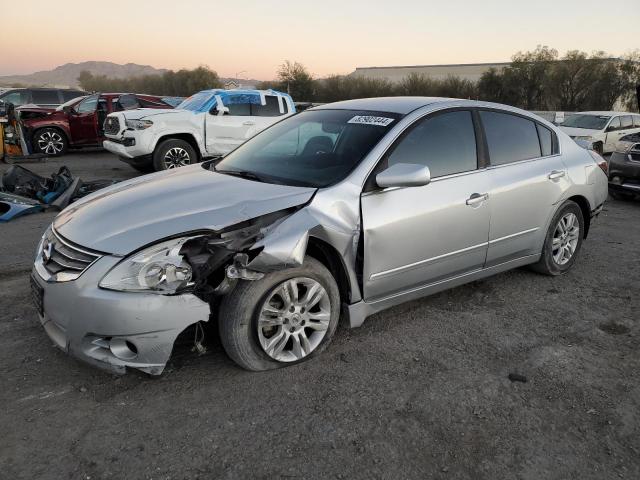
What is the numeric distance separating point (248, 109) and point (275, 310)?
28.8ft

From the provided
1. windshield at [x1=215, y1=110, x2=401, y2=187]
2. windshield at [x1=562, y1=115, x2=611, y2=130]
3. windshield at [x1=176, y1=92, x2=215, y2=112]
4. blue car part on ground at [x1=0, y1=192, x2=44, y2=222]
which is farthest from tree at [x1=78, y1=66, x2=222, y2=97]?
windshield at [x1=215, y1=110, x2=401, y2=187]

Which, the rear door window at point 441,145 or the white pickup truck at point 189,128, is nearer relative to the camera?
the rear door window at point 441,145

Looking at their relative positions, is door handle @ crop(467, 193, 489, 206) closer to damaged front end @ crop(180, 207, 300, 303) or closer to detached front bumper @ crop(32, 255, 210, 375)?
damaged front end @ crop(180, 207, 300, 303)

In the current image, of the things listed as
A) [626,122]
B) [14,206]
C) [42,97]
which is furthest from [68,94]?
[626,122]

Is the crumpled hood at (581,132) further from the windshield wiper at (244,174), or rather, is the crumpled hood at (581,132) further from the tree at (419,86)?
the tree at (419,86)

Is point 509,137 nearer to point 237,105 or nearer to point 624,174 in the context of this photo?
point 624,174

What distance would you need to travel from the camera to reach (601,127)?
1538 cm

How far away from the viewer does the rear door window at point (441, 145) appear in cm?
353

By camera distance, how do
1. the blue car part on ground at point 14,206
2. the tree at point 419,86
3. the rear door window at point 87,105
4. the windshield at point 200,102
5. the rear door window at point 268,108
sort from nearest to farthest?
the blue car part on ground at point 14,206 < the windshield at point 200,102 < the rear door window at point 268,108 < the rear door window at point 87,105 < the tree at point 419,86

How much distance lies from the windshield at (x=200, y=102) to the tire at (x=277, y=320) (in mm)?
8265

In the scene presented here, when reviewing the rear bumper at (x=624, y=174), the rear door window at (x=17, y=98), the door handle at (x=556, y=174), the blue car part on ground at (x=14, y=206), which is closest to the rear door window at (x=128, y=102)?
the rear door window at (x=17, y=98)

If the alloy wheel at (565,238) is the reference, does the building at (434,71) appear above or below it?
above

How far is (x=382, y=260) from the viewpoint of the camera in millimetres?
3309

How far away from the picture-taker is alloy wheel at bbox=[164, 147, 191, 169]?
1001cm
